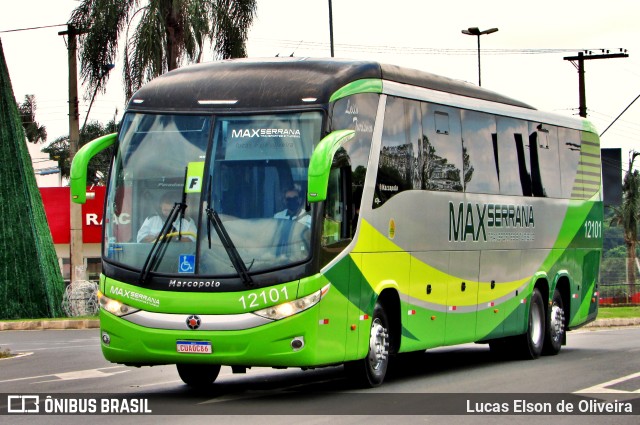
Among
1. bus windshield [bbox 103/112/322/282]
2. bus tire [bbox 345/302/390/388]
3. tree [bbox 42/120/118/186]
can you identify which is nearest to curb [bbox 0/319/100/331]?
bus tire [bbox 345/302/390/388]

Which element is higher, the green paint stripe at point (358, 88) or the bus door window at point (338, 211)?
the green paint stripe at point (358, 88)

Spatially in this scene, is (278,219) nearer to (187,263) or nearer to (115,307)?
(187,263)

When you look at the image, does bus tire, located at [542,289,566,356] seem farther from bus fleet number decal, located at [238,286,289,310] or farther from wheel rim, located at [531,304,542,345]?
bus fleet number decal, located at [238,286,289,310]

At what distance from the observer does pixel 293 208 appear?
12891 millimetres

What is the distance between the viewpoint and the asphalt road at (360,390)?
11.7 meters

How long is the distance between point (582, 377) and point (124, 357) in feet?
19.5

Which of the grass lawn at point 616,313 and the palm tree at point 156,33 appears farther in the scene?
the grass lawn at point 616,313

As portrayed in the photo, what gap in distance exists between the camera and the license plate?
41.4 feet

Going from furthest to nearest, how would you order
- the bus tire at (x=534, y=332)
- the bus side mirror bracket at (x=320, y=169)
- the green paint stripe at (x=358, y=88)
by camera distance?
the bus tire at (x=534, y=332) < the green paint stripe at (x=358, y=88) < the bus side mirror bracket at (x=320, y=169)

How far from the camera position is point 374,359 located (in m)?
14.3

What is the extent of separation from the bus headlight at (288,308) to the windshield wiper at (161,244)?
4.01ft

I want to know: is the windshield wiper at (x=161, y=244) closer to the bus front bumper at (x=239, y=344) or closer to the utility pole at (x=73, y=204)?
the bus front bumper at (x=239, y=344)

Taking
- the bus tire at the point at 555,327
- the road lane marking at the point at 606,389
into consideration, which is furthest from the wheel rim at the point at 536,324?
the road lane marking at the point at 606,389

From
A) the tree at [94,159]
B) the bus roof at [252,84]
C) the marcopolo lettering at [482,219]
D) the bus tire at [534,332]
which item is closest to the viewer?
the bus roof at [252,84]
